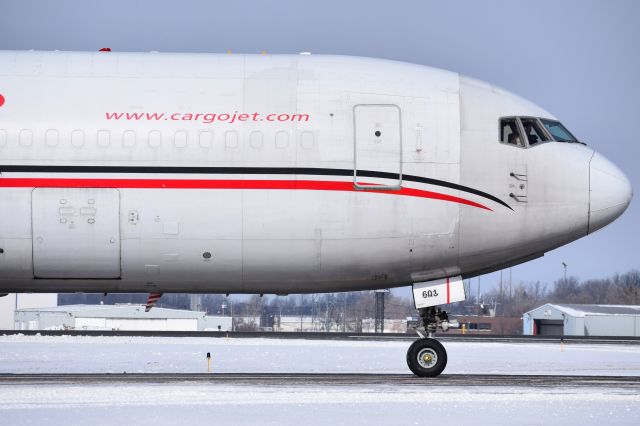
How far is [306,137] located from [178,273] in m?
4.22

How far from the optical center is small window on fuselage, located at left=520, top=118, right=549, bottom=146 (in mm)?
22906

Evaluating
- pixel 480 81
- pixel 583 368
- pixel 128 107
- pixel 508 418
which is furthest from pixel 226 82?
pixel 583 368

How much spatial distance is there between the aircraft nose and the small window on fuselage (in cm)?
129

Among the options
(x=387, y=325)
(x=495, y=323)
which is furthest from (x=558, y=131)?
(x=387, y=325)

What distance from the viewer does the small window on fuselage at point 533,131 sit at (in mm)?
22906

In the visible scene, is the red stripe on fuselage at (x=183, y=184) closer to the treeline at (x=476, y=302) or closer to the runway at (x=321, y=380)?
the runway at (x=321, y=380)

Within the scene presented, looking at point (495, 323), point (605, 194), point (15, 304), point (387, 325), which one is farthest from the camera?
point (387, 325)

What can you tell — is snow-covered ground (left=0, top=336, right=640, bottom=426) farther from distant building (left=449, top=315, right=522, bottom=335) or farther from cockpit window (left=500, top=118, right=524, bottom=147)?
distant building (left=449, top=315, right=522, bottom=335)

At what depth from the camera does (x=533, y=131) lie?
2302 cm

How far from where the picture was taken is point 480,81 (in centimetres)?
2359

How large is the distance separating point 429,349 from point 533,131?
5.67m

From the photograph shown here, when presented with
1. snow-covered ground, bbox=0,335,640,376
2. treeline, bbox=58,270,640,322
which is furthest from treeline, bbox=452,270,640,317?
snow-covered ground, bbox=0,335,640,376

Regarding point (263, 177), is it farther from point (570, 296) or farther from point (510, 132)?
point (570, 296)

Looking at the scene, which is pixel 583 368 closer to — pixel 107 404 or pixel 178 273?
pixel 178 273
